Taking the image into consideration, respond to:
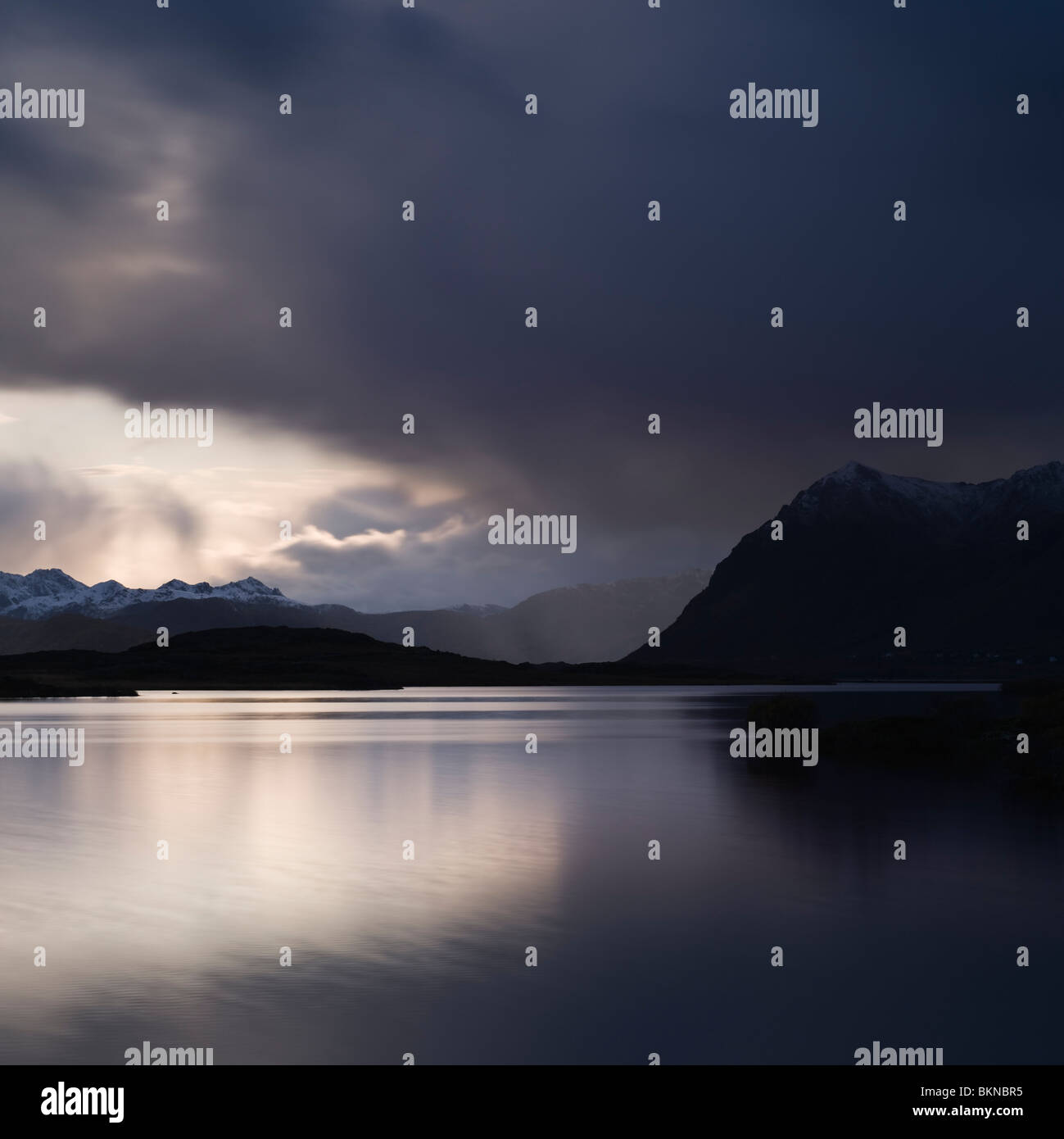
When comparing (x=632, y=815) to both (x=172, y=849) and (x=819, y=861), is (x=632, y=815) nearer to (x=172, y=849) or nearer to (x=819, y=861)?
(x=819, y=861)

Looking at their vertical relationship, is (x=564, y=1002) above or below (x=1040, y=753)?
below

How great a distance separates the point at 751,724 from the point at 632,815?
39.3 m

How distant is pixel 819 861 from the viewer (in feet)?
119

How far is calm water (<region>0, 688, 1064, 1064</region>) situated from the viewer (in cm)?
1978

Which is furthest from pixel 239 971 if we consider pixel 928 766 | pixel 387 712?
pixel 387 712

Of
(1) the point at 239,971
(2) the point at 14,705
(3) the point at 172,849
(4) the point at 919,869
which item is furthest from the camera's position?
(2) the point at 14,705

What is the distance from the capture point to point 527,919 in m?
27.8

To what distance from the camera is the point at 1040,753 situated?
54562 millimetres

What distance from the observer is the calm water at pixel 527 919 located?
19781 millimetres

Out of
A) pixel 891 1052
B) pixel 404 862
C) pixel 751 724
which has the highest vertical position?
pixel 751 724

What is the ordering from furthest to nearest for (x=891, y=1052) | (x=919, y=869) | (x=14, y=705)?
(x=14, y=705) < (x=919, y=869) < (x=891, y=1052)

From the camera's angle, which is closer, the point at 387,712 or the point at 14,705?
the point at 387,712

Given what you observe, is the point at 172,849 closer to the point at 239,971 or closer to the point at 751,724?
the point at 239,971
